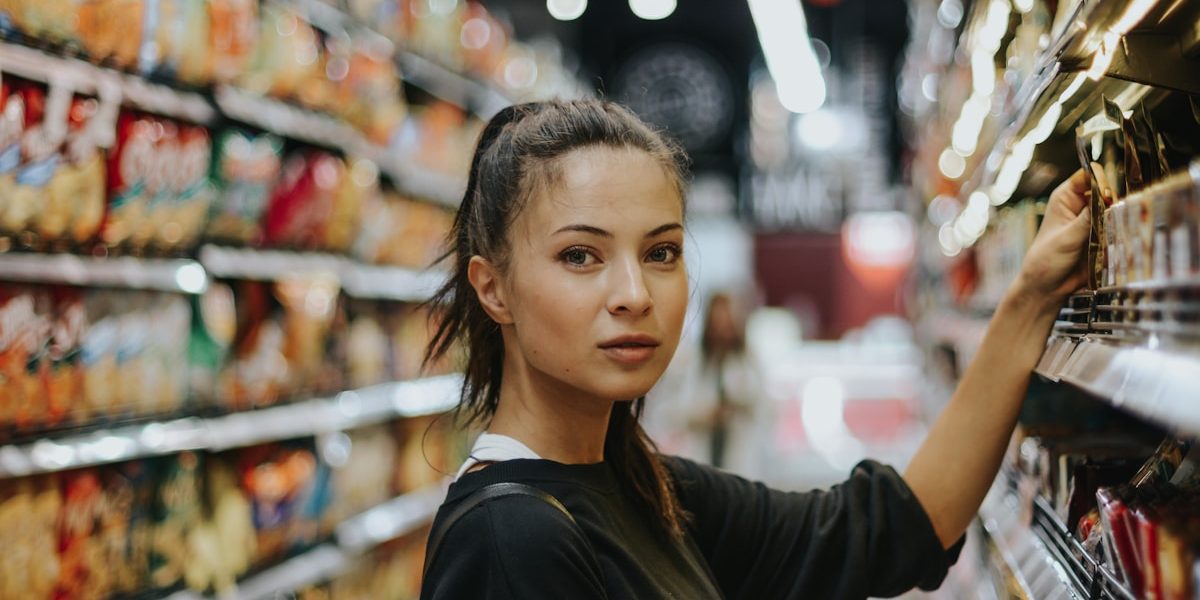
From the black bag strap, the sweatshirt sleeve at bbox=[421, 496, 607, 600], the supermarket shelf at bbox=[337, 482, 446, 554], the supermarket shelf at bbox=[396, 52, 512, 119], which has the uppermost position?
the supermarket shelf at bbox=[396, 52, 512, 119]

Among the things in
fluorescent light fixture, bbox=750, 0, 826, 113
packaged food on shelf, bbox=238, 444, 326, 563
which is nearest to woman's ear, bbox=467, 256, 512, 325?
packaged food on shelf, bbox=238, 444, 326, 563

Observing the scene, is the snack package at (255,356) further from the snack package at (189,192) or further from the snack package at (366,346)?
the snack package at (366,346)

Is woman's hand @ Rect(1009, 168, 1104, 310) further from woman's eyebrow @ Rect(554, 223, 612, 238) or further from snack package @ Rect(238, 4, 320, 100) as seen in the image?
snack package @ Rect(238, 4, 320, 100)

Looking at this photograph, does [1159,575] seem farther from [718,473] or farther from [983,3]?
[983,3]

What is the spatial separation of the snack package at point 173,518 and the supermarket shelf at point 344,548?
7cm

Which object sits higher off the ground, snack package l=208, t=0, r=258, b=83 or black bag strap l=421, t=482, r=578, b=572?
snack package l=208, t=0, r=258, b=83

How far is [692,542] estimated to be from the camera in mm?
1654

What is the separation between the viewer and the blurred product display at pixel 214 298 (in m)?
2.28

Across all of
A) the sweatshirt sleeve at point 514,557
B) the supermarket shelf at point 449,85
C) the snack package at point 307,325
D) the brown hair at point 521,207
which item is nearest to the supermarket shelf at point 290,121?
the snack package at point 307,325

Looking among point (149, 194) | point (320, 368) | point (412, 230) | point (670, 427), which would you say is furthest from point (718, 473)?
point (670, 427)

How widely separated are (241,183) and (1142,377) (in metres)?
2.53

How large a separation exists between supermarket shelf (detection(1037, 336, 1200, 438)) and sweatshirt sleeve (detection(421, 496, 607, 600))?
1.80 ft

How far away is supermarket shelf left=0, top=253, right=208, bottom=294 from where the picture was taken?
2234 mm

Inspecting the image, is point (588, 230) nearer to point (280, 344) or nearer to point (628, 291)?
point (628, 291)
